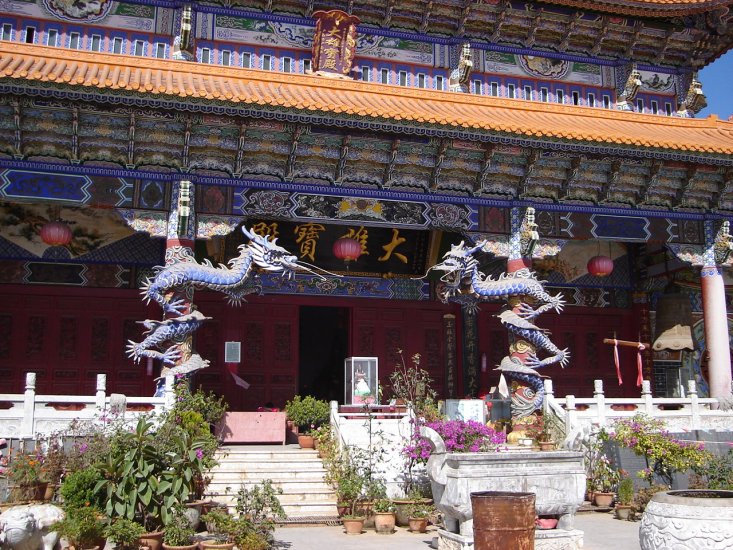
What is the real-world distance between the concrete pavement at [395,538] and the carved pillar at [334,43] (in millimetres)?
8961

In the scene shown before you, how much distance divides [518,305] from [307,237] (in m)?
4.42

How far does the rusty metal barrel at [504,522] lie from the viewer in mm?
6074

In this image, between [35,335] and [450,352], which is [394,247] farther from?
[35,335]

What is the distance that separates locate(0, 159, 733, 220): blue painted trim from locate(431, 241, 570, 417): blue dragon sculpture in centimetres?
100

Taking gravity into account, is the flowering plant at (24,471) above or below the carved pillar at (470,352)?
below

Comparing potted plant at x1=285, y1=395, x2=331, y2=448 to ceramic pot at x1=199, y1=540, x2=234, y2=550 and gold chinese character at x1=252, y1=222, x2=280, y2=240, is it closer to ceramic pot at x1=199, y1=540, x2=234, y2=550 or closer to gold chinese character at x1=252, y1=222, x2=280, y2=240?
gold chinese character at x1=252, y1=222, x2=280, y2=240

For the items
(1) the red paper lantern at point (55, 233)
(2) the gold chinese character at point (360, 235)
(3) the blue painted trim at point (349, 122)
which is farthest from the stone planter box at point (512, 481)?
(1) the red paper lantern at point (55, 233)

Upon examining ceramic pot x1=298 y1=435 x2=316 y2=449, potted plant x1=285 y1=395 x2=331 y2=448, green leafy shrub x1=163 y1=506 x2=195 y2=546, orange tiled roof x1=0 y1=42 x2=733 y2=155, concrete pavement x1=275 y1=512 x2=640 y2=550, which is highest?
orange tiled roof x1=0 y1=42 x2=733 y2=155

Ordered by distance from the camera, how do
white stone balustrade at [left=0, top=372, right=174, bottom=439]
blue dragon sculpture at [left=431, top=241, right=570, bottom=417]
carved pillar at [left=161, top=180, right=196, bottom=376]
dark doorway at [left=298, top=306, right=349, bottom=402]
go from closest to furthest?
white stone balustrade at [left=0, top=372, right=174, bottom=439]
carved pillar at [left=161, top=180, right=196, bottom=376]
blue dragon sculpture at [left=431, top=241, right=570, bottom=417]
dark doorway at [left=298, top=306, right=349, bottom=402]

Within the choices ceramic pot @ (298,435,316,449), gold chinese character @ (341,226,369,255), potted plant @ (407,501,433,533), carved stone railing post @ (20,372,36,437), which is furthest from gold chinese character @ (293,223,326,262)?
potted plant @ (407,501,433,533)

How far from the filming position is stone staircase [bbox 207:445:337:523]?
9414 mm

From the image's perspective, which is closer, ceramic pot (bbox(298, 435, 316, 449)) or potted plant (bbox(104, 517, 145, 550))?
potted plant (bbox(104, 517, 145, 550))

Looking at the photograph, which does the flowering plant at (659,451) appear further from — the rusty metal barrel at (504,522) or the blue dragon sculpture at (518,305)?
the rusty metal barrel at (504,522)

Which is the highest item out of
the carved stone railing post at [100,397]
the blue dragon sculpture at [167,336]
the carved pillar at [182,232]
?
the carved pillar at [182,232]
